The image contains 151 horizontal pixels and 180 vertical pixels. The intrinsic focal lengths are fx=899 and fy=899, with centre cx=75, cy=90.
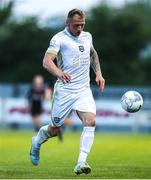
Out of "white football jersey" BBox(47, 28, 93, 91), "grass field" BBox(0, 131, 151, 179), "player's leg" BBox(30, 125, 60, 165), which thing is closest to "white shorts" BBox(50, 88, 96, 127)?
"white football jersey" BBox(47, 28, 93, 91)

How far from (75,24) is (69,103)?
1.29m

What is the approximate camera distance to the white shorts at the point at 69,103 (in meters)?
14.4

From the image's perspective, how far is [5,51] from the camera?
230 feet

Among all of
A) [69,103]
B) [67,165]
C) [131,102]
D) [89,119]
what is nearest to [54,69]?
[69,103]

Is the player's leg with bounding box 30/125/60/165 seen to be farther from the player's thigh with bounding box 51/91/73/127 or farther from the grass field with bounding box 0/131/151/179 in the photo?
the player's thigh with bounding box 51/91/73/127

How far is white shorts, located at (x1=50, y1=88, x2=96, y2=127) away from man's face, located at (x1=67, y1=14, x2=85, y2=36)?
3.12 feet

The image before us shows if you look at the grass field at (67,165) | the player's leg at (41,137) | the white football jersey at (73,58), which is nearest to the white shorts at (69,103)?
the white football jersey at (73,58)

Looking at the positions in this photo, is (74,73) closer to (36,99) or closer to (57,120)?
(57,120)

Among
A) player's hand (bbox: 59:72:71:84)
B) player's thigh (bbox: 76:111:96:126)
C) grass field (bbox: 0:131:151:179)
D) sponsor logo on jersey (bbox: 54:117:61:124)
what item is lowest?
grass field (bbox: 0:131:151:179)

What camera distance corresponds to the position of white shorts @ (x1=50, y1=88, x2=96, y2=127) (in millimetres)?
14430

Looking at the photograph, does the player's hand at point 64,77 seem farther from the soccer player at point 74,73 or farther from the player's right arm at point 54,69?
the soccer player at point 74,73

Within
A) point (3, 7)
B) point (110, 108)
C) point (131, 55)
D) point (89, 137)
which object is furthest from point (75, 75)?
point (131, 55)

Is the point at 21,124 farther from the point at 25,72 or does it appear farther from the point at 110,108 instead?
the point at 25,72

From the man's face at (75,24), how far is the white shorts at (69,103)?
0.95 m
